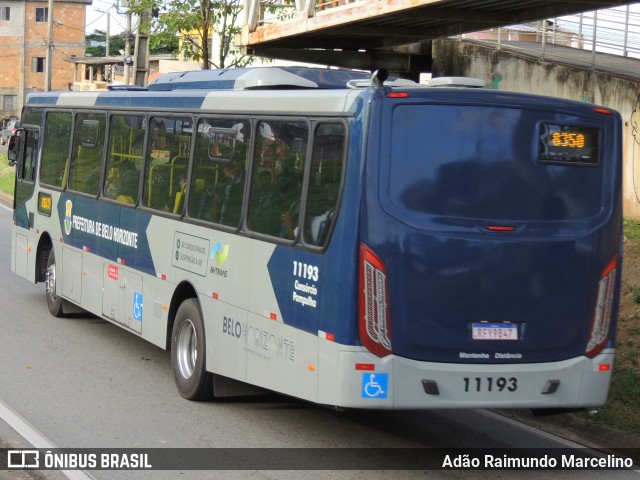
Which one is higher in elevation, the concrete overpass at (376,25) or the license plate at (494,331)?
the concrete overpass at (376,25)

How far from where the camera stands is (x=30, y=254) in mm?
15148

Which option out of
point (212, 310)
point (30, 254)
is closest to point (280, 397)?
point (212, 310)

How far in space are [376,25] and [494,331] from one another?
32.4 ft

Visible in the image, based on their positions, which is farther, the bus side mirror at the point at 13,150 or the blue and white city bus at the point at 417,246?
the bus side mirror at the point at 13,150

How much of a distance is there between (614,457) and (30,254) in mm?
8994

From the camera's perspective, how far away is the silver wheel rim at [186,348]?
10297mm

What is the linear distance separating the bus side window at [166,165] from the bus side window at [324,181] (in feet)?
8.56

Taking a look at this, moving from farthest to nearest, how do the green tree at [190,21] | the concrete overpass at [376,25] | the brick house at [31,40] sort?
1. the brick house at [31,40]
2. the green tree at [190,21]
3. the concrete overpass at [376,25]

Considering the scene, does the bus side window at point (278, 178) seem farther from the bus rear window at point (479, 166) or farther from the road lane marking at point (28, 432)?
the road lane marking at point (28, 432)

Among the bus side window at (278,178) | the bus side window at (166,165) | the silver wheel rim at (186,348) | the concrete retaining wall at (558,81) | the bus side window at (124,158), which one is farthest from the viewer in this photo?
the concrete retaining wall at (558,81)

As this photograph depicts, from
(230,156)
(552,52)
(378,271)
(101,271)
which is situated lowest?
(101,271)

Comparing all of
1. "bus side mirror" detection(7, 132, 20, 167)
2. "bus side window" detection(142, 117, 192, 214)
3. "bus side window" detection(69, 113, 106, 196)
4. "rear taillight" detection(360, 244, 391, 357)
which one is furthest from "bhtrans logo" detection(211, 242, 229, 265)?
"bus side mirror" detection(7, 132, 20, 167)

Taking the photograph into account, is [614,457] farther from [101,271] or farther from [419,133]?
[101,271]

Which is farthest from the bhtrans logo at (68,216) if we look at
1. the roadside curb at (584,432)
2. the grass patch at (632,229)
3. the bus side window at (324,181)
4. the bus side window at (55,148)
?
the grass patch at (632,229)
